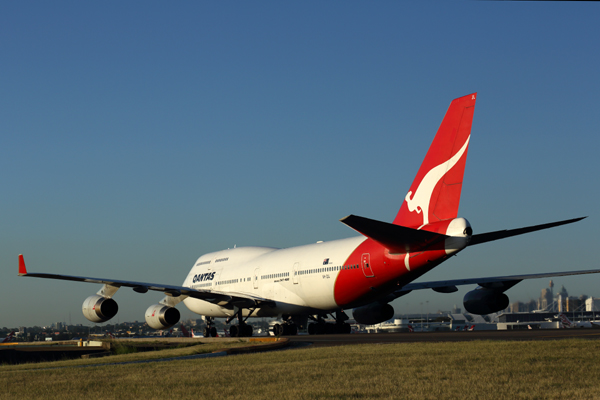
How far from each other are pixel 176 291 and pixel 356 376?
834 inches

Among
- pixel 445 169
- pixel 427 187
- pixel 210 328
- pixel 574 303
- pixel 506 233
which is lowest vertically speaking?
pixel 574 303

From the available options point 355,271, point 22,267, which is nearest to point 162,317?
point 22,267

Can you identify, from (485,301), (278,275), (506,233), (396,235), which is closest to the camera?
(506,233)

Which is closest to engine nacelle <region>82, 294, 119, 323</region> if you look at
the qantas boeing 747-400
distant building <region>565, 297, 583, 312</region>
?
the qantas boeing 747-400

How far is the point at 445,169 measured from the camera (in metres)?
21.7

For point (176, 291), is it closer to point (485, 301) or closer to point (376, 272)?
point (376, 272)

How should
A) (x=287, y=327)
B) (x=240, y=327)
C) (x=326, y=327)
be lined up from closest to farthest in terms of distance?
(x=287, y=327)
(x=240, y=327)
(x=326, y=327)

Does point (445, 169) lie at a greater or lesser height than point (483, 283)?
greater

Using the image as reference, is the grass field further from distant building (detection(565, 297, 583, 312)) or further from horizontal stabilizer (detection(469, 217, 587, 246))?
distant building (detection(565, 297, 583, 312))

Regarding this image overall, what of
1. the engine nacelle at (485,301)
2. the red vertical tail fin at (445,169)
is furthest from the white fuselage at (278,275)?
the engine nacelle at (485,301)

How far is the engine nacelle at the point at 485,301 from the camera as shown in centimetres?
3012

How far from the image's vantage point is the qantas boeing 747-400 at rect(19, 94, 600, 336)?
68.0 feet

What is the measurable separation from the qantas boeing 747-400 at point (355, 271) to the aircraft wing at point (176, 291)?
0.05 m

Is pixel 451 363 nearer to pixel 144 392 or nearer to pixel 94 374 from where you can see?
pixel 144 392
